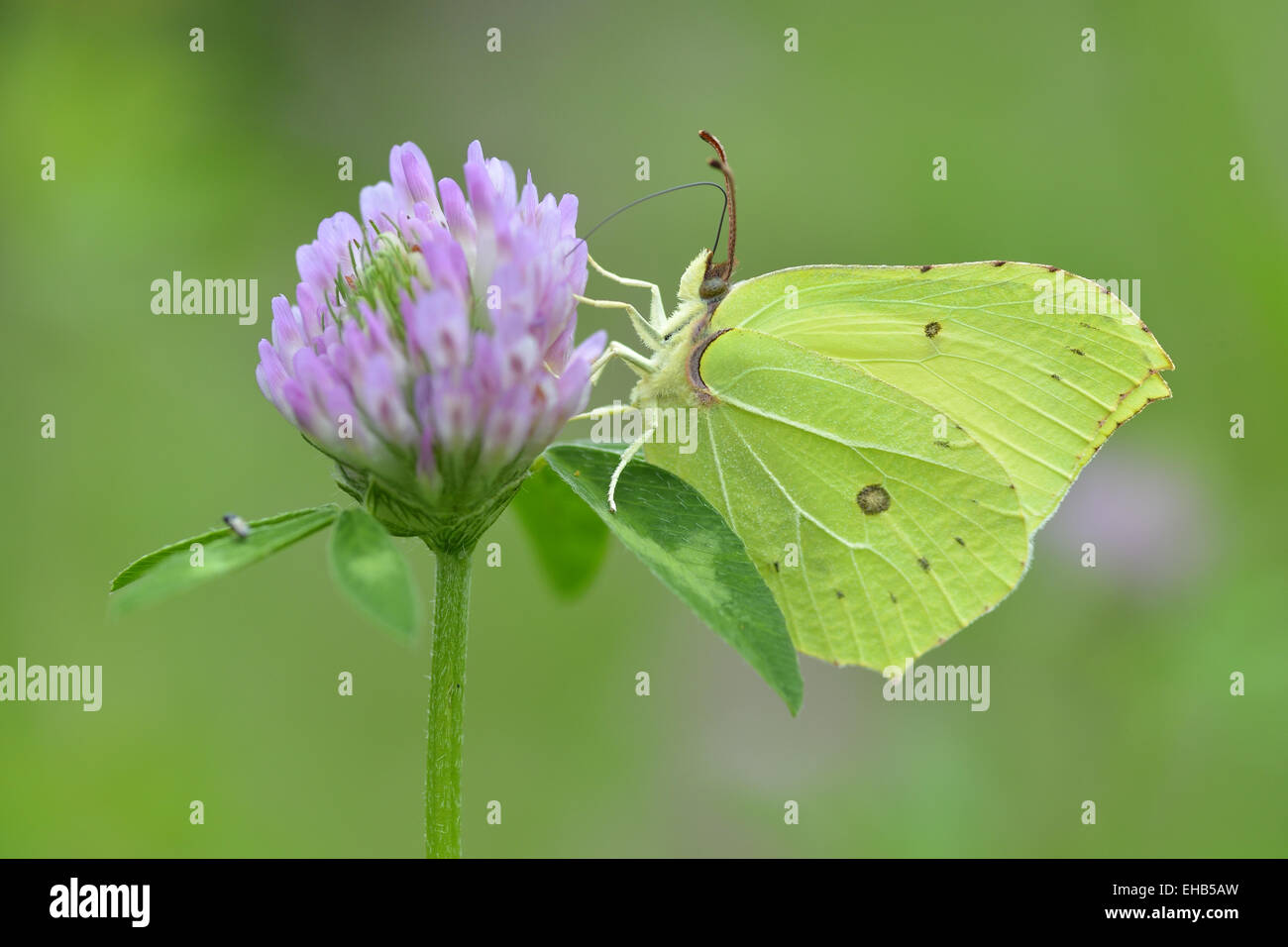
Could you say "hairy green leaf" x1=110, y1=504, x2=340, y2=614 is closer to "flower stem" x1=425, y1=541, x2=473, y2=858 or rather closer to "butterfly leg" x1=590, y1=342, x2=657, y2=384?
"flower stem" x1=425, y1=541, x2=473, y2=858

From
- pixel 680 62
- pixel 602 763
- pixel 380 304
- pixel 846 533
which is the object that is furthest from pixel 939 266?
pixel 680 62

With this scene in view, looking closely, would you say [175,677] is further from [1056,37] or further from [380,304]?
[1056,37]

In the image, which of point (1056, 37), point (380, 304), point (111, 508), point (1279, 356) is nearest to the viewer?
point (380, 304)

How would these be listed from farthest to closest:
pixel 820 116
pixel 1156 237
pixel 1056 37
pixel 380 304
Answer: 1. pixel 820 116
2. pixel 1056 37
3. pixel 1156 237
4. pixel 380 304

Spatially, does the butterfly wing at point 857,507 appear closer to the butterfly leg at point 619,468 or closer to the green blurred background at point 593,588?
the butterfly leg at point 619,468

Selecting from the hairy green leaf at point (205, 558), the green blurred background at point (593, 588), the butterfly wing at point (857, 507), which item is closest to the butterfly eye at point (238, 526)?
the hairy green leaf at point (205, 558)

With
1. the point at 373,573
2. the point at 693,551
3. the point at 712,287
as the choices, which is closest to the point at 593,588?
the point at 712,287

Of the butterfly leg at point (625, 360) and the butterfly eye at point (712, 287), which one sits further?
the butterfly eye at point (712, 287)
